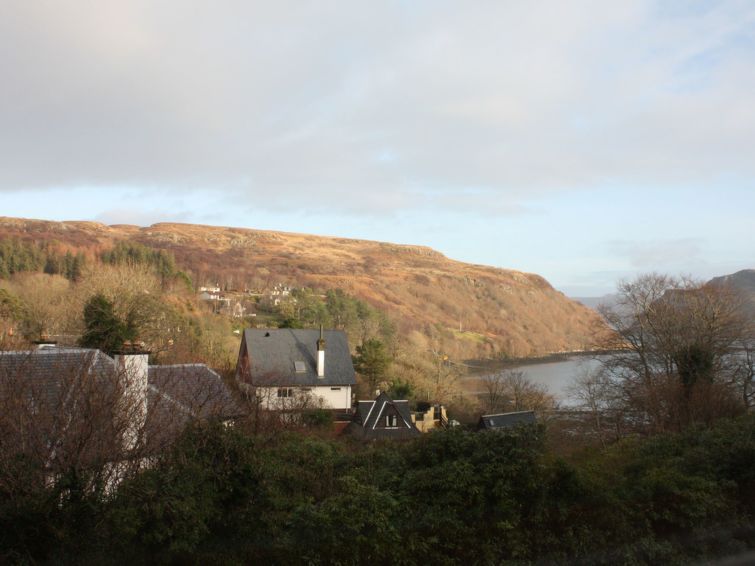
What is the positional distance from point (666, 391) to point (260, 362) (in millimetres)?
21740

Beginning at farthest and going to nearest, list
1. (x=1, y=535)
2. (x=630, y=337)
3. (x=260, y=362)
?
(x=260, y=362)
(x=630, y=337)
(x=1, y=535)

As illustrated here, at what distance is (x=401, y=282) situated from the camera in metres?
147

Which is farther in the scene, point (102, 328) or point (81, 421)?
point (102, 328)

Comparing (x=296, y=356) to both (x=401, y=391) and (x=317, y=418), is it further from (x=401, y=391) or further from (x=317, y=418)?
(x=317, y=418)

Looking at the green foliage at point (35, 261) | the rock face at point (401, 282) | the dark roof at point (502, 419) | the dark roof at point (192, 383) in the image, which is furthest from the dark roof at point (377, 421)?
the rock face at point (401, 282)

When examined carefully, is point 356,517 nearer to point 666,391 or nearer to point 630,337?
point 666,391

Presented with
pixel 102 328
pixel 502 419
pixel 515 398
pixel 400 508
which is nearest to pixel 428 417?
pixel 502 419

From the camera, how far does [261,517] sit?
6.59 metres

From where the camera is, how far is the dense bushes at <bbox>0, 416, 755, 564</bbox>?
6.04m

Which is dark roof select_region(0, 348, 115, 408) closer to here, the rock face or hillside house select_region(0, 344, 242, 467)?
hillside house select_region(0, 344, 242, 467)

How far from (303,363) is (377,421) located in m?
7.87

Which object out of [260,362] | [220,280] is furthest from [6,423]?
[220,280]

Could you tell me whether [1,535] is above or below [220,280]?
below

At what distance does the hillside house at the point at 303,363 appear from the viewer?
3271 centimetres
